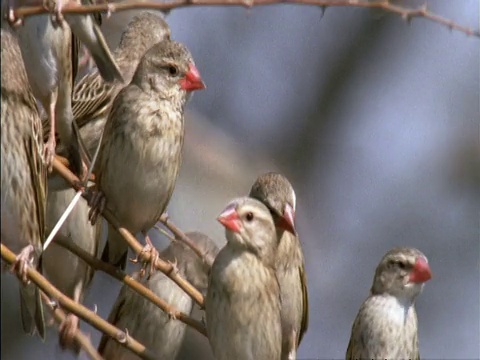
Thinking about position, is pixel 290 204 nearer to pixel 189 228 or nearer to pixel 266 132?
pixel 189 228

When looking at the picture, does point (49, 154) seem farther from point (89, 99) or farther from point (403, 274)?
point (403, 274)

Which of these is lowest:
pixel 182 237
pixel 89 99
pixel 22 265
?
pixel 22 265

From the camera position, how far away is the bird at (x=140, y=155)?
4219mm

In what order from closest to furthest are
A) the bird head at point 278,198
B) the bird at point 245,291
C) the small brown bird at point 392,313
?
1. the bird at point 245,291
2. the bird head at point 278,198
3. the small brown bird at point 392,313

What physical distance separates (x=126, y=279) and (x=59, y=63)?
793 millimetres

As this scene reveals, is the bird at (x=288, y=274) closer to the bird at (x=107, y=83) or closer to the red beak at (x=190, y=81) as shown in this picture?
the red beak at (x=190, y=81)

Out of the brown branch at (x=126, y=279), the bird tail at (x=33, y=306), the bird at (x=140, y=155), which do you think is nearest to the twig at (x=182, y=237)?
the bird at (x=140, y=155)

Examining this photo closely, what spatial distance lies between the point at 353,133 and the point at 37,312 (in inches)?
153

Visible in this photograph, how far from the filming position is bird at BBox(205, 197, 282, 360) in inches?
160

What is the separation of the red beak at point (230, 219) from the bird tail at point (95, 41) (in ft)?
2.05

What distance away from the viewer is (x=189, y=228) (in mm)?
5359

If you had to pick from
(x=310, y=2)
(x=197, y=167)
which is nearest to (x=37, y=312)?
(x=310, y=2)

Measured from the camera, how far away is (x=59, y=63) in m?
4.08

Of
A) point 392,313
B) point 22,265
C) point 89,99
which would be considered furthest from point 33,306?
point 392,313
